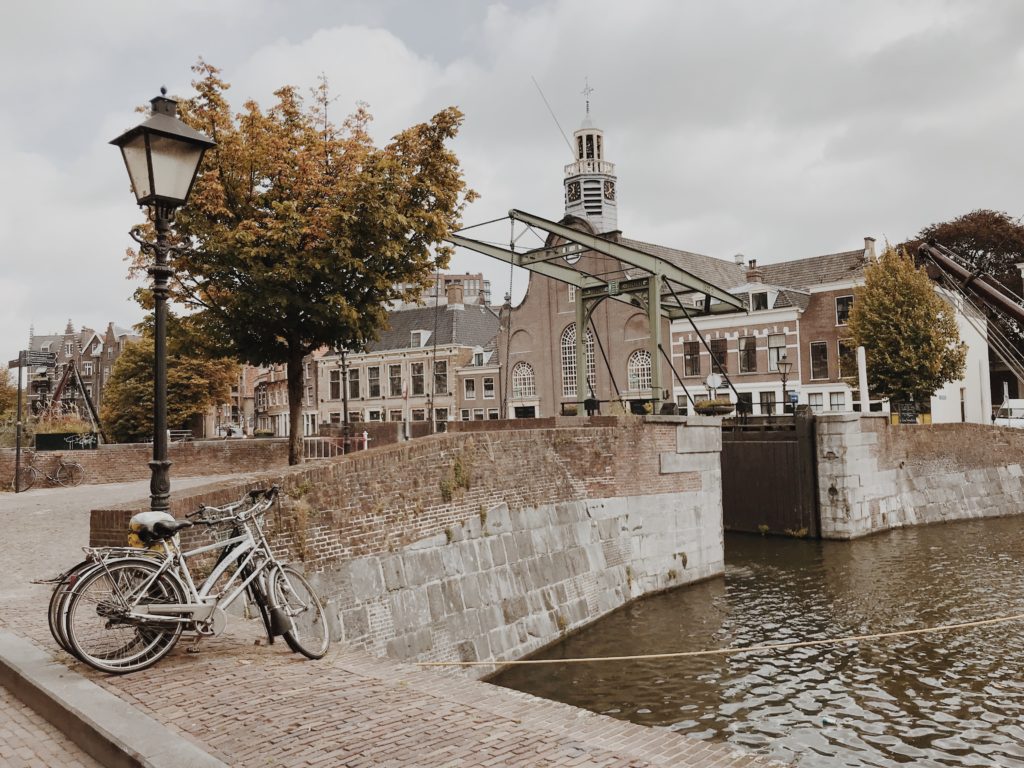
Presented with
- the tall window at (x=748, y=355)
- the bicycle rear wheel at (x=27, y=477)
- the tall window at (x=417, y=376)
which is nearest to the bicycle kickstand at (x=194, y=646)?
the bicycle rear wheel at (x=27, y=477)

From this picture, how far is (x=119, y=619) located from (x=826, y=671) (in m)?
8.79

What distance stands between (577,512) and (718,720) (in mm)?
4854

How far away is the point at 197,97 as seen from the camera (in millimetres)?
14359

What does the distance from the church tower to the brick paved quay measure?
42.7m

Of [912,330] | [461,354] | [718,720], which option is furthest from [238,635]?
[461,354]

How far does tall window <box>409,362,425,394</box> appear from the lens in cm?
4906

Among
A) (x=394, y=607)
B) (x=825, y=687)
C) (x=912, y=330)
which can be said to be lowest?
(x=825, y=687)

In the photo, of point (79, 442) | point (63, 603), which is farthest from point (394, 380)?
point (63, 603)

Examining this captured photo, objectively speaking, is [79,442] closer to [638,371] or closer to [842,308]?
[638,371]

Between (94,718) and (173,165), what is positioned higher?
(173,165)

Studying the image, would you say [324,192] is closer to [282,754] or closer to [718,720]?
[718,720]

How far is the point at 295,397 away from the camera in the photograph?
51.9 feet

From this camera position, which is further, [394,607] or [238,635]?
[394,607]

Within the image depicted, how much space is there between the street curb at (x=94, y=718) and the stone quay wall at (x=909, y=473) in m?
20.5
